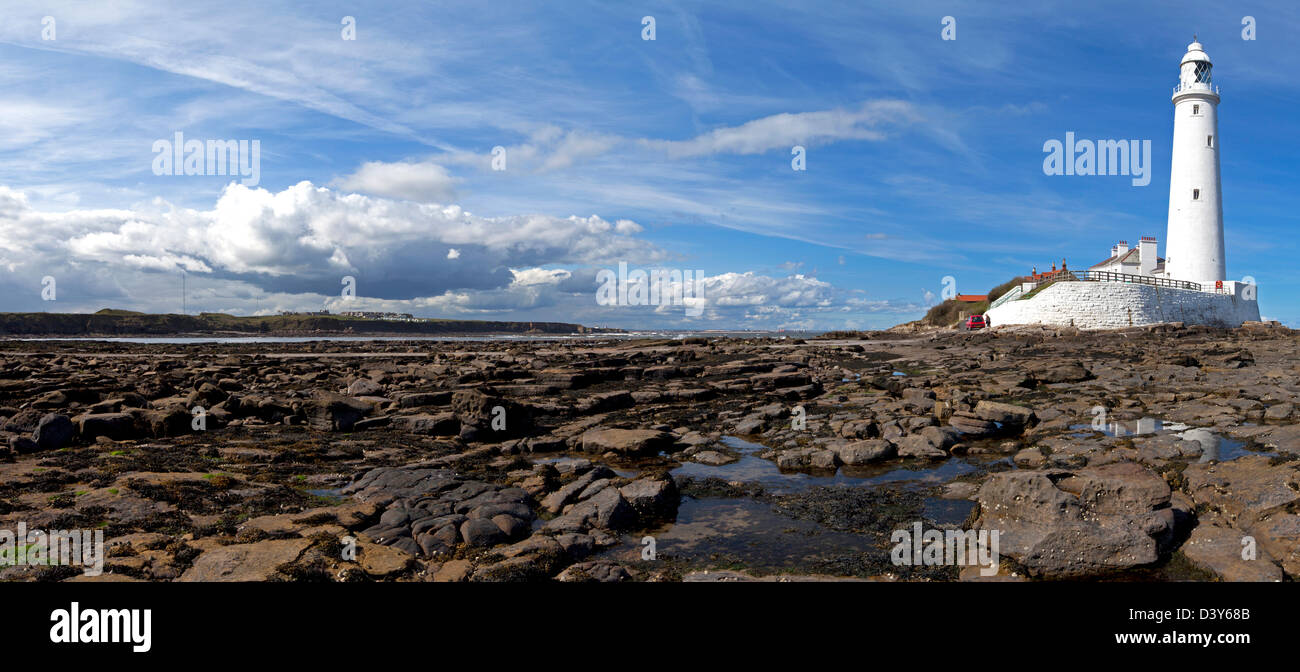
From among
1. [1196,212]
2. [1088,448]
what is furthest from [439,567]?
[1196,212]

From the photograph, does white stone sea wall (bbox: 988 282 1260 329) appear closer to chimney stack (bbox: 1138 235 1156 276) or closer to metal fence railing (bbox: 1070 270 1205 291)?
metal fence railing (bbox: 1070 270 1205 291)

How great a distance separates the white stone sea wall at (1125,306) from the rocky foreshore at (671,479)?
101 feet

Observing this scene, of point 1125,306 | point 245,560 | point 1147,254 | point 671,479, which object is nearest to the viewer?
point 245,560

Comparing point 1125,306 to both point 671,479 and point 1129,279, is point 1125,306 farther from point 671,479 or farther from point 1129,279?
point 671,479

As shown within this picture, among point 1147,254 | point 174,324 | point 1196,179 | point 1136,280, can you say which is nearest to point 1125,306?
point 1136,280

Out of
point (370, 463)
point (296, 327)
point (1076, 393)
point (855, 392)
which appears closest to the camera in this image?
point (370, 463)

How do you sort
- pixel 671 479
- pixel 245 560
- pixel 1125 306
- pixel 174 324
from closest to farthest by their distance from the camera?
pixel 245 560
pixel 671 479
pixel 1125 306
pixel 174 324

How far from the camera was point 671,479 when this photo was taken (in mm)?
10883

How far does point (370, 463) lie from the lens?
13.9 metres

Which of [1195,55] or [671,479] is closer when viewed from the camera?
[671,479]

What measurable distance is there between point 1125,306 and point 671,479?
56.5 metres

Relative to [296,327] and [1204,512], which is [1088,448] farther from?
[296,327]

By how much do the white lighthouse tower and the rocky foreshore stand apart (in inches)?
1546
